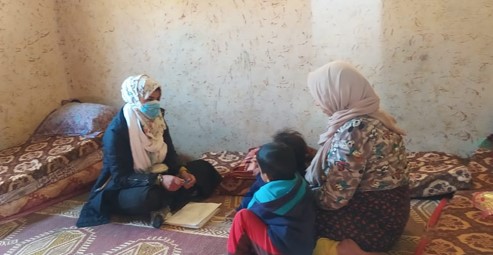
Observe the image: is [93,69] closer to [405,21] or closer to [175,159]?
[175,159]

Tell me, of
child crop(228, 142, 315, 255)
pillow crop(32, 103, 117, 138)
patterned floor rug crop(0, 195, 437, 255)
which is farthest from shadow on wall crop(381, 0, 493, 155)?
pillow crop(32, 103, 117, 138)

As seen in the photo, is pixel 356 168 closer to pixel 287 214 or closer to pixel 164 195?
pixel 287 214

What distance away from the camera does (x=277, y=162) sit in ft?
5.96

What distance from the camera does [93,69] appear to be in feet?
12.3

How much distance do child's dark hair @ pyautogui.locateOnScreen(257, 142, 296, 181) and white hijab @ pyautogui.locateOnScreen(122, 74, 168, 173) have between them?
1.02m

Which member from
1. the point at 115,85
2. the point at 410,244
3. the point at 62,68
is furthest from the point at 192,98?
the point at 410,244

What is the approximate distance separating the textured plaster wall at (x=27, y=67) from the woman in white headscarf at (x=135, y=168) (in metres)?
1.27

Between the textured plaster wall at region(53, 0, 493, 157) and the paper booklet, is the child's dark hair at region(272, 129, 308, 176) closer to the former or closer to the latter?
the paper booklet

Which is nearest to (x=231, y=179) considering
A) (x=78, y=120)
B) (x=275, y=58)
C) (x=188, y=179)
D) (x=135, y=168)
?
(x=188, y=179)

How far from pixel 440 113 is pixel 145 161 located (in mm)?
1788

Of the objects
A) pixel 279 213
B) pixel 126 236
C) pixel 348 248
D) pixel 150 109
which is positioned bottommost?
pixel 126 236

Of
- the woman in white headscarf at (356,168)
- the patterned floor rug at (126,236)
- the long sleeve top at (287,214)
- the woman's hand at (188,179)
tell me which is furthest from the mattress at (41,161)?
the woman in white headscarf at (356,168)

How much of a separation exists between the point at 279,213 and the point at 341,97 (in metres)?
0.53

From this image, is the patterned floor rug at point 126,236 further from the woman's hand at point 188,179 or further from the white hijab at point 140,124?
the white hijab at point 140,124
